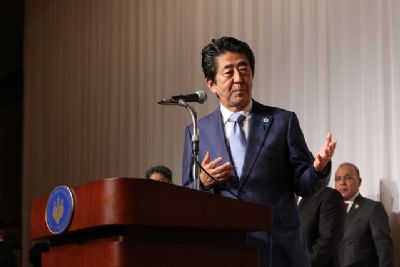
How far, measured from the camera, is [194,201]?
6.55ft

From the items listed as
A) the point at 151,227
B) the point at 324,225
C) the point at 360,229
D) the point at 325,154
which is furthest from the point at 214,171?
the point at 360,229

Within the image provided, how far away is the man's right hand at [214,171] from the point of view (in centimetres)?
242

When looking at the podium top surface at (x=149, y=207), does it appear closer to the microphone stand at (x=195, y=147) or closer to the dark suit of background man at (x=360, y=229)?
the microphone stand at (x=195, y=147)

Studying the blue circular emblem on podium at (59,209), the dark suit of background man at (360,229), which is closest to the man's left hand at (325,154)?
the blue circular emblem on podium at (59,209)

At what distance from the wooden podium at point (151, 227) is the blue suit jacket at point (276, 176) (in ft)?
1.17

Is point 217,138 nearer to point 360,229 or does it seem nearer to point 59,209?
point 59,209

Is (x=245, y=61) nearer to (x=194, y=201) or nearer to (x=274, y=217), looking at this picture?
(x=274, y=217)

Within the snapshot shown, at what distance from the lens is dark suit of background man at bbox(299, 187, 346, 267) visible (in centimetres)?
476

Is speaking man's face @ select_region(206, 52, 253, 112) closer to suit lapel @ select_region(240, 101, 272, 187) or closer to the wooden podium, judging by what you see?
suit lapel @ select_region(240, 101, 272, 187)

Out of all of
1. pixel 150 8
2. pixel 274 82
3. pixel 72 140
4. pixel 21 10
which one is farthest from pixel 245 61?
pixel 21 10

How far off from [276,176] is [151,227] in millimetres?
750

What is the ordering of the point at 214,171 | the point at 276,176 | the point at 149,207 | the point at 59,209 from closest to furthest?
the point at 149,207, the point at 59,209, the point at 214,171, the point at 276,176

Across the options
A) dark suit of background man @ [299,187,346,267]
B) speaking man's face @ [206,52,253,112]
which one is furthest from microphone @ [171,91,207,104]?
dark suit of background man @ [299,187,346,267]

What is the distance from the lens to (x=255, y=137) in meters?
2.66
